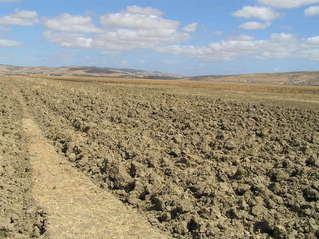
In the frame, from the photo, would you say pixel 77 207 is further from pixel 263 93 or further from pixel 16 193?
pixel 263 93

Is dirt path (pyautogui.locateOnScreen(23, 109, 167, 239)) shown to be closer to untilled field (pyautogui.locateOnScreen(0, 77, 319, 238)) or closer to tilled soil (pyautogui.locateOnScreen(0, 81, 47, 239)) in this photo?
tilled soil (pyautogui.locateOnScreen(0, 81, 47, 239))

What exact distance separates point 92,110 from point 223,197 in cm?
1264

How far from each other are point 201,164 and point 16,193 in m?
5.39

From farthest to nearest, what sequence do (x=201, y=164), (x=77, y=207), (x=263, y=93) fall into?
(x=263, y=93)
(x=201, y=164)
(x=77, y=207)

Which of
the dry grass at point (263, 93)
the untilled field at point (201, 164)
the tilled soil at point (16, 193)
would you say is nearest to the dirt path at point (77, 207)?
the tilled soil at point (16, 193)

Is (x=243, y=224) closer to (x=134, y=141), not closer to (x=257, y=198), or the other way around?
(x=257, y=198)

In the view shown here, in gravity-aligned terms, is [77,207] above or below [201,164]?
below

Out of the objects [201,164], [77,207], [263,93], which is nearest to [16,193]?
[77,207]

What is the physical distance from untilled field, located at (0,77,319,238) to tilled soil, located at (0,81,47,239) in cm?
30

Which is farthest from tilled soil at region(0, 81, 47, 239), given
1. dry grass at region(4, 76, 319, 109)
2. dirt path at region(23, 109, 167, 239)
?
dry grass at region(4, 76, 319, 109)

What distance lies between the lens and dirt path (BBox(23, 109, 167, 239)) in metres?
6.89

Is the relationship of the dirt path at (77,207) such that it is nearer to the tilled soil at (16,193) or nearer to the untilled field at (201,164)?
the tilled soil at (16,193)

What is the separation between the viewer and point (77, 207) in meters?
7.93

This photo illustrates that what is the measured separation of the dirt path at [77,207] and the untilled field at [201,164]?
0.35 metres
